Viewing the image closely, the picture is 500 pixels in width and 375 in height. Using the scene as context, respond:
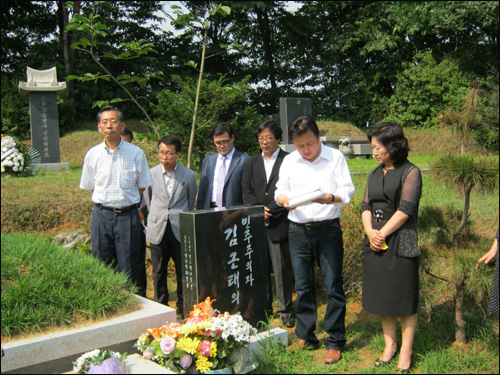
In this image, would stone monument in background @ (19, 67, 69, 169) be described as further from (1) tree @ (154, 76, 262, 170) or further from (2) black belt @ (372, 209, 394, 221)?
(2) black belt @ (372, 209, 394, 221)

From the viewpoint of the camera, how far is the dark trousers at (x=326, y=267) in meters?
3.08

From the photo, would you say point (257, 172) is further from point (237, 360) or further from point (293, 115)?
point (293, 115)

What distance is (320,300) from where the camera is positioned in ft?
14.5

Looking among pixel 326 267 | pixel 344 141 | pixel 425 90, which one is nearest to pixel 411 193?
pixel 326 267

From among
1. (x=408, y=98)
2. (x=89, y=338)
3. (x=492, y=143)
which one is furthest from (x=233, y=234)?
(x=408, y=98)

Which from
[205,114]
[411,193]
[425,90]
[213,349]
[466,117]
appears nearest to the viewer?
[213,349]

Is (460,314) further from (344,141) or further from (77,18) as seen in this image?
(344,141)

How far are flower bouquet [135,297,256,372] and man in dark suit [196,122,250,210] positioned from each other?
148 centimetres

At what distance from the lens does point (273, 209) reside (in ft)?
11.9

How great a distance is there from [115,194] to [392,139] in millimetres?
2163

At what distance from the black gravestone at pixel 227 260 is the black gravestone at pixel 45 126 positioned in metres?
8.58

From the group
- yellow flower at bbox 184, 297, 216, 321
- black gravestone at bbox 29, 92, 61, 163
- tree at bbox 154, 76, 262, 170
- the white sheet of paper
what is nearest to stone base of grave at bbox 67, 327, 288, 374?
yellow flower at bbox 184, 297, 216, 321

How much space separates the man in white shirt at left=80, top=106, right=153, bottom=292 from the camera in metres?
3.58

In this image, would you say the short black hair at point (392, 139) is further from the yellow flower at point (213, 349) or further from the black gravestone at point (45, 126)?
the black gravestone at point (45, 126)
